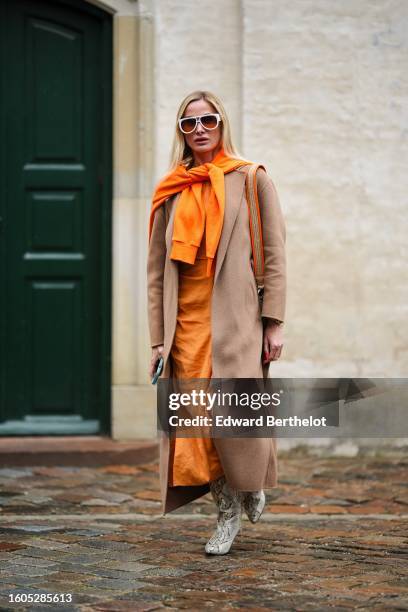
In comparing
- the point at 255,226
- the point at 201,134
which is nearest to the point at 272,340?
the point at 255,226

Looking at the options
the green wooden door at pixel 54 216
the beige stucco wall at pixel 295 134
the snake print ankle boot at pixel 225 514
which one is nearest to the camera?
the snake print ankle boot at pixel 225 514

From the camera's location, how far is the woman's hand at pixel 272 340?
464 cm

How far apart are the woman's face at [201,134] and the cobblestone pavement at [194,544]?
1697mm

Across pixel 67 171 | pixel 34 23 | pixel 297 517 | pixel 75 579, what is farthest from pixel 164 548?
pixel 34 23

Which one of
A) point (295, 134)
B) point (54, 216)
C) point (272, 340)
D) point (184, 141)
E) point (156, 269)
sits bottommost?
point (272, 340)

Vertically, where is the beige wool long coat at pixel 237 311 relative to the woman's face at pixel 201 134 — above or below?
below

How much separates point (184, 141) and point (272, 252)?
65cm

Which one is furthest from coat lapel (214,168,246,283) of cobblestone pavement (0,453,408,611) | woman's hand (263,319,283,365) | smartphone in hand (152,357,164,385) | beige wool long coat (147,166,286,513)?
cobblestone pavement (0,453,408,611)

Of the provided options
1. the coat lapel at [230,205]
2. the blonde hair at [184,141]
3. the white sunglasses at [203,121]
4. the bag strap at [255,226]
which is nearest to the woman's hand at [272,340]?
the bag strap at [255,226]

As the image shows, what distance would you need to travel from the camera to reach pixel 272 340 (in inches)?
183

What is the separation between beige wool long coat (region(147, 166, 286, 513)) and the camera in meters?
4.52

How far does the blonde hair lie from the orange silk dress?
420mm

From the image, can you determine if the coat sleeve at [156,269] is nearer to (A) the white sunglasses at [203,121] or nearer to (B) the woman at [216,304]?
(B) the woman at [216,304]

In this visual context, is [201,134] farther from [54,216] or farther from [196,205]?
[54,216]
